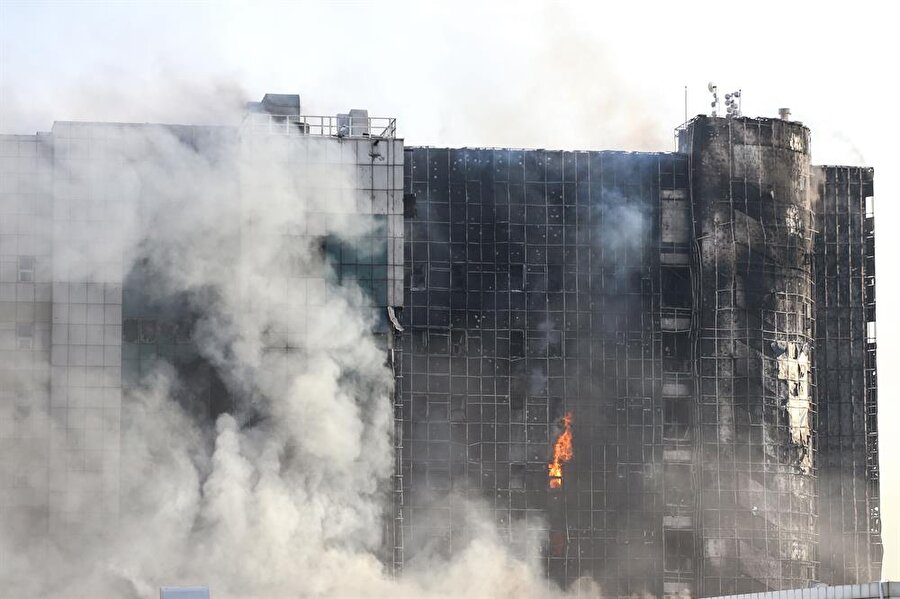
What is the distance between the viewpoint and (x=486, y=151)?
8725cm

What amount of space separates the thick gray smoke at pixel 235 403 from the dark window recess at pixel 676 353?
16.6 metres

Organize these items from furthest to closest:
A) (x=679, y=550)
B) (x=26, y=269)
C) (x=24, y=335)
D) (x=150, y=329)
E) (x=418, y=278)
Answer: (x=679, y=550)
(x=418, y=278)
(x=150, y=329)
(x=26, y=269)
(x=24, y=335)

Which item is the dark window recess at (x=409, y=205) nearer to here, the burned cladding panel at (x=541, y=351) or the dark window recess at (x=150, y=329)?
the burned cladding panel at (x=541, y=351)

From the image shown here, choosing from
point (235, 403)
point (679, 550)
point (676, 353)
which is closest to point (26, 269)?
point (235, 403)

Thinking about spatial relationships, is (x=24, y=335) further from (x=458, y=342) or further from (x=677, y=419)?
(x=677, y=419)

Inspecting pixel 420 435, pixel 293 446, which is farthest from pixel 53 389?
pixel 420 435

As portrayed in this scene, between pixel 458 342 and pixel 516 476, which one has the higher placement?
pixel 458 342

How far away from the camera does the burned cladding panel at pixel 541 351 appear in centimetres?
8525

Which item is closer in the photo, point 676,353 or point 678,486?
point 678,486

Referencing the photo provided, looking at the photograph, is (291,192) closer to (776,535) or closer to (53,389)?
(53,389)

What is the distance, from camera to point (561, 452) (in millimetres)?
86000

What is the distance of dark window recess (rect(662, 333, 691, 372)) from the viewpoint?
87500 millimetres

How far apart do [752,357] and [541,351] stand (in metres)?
10.8

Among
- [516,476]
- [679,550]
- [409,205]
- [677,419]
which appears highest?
[409,205]
